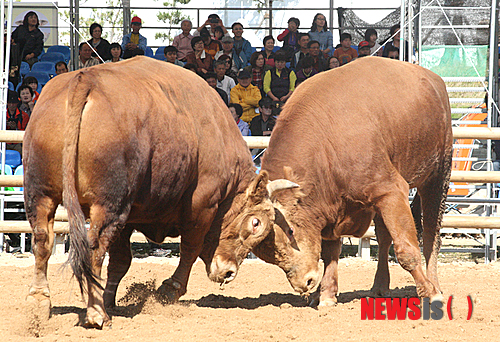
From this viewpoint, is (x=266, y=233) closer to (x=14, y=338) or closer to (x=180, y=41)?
(x=14, y=338)

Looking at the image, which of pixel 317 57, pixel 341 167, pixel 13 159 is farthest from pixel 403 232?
pixel 317 57

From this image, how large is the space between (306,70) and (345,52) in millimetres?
1096

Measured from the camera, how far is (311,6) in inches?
484

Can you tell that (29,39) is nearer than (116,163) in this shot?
No

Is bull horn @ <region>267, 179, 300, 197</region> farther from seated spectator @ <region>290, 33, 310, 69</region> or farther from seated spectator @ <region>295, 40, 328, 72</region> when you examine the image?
seated spectator @ <region>290, 33, 310, 69</region>

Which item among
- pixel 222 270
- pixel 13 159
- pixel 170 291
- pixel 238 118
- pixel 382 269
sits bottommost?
pixel 382 269

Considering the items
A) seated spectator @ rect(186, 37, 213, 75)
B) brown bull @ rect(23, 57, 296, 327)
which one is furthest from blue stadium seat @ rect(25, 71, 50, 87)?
brown bull @ rect(23, 57, 296, 327)

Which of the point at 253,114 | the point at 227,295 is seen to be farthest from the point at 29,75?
the point at 227,295

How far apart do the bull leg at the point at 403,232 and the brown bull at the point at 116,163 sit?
1198 mm

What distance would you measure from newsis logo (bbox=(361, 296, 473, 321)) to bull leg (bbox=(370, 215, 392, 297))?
520 millimetres

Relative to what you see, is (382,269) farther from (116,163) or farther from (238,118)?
(238,118)

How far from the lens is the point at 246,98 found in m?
9.27

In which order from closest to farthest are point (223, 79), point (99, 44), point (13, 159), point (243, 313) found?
point (243, 313) → point (13, 159) → point (223, 79) → point (99, 44)

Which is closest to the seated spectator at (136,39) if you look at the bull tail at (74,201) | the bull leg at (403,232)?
the bull leg at (403,232)
